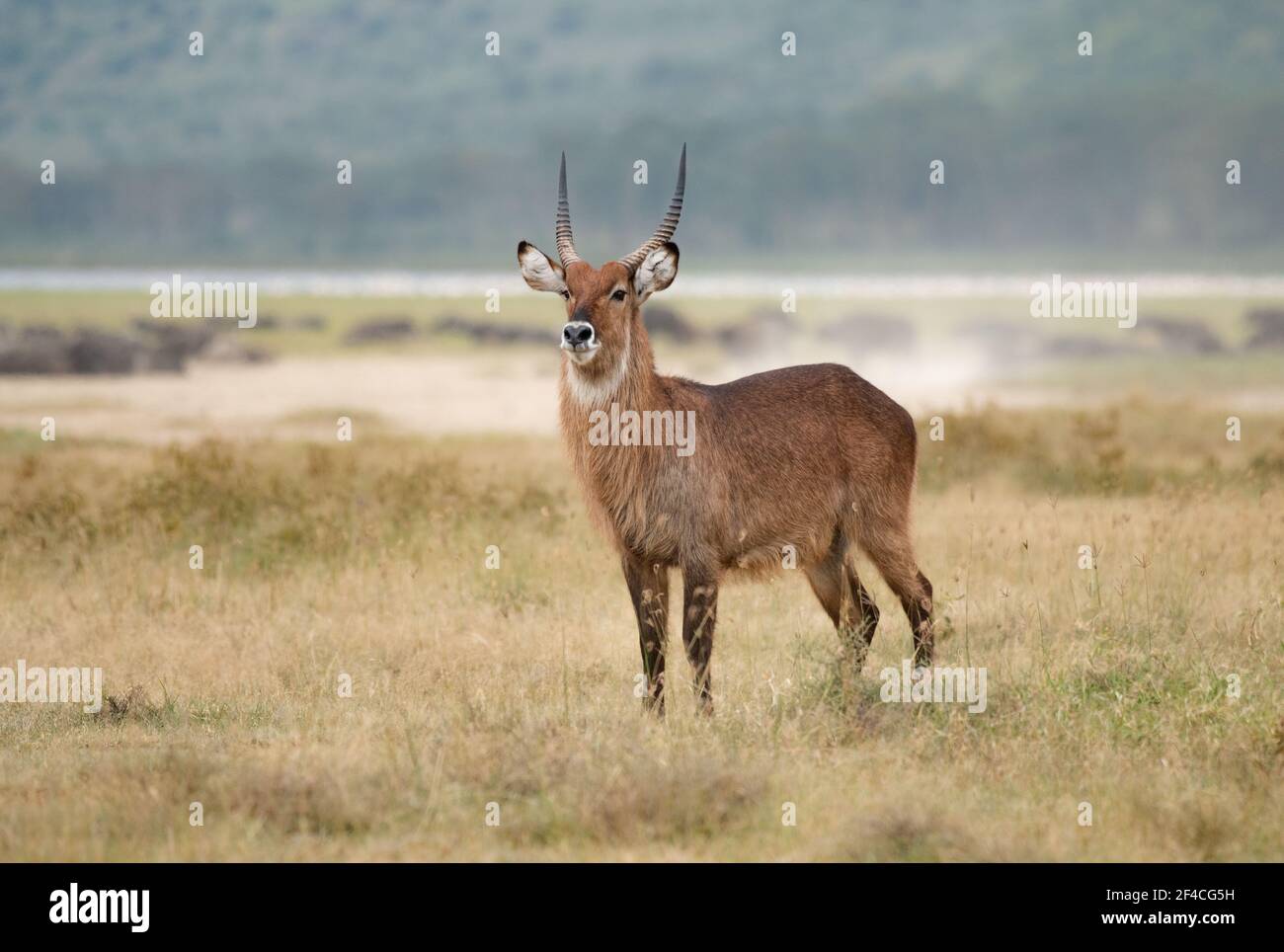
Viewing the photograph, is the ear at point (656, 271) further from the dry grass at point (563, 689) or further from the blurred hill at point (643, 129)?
the blurred hill at point (643, 129)

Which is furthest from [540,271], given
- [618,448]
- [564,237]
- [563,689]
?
[563,689]

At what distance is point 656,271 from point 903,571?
7.62ft

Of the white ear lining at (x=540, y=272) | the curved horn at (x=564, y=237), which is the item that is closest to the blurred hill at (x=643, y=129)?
the curved horn at (x=564, y=237)

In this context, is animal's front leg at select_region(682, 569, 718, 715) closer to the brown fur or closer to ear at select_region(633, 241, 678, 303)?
the brown fur

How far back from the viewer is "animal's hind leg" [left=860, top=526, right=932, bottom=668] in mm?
9297

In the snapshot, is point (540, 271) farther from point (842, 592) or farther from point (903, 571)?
point (903, 571)

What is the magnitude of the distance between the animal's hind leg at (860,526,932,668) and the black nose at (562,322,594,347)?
2.26 metres

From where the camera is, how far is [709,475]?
8492 millimetres

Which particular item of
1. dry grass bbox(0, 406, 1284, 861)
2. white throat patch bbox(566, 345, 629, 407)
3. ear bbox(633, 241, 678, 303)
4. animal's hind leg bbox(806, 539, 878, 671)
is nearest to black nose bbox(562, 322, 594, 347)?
white throat patch bbox(566, 345, 629, 407)

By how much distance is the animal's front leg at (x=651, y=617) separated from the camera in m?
8.27

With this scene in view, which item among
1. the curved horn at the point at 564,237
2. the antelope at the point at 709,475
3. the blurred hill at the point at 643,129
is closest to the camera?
the antelope at the point at 709,475

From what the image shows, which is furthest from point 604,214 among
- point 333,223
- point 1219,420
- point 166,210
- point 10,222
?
point 1219,420

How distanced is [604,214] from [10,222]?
43314 mm

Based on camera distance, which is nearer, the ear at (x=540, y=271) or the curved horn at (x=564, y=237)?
the ear at (x=540, y=271)
